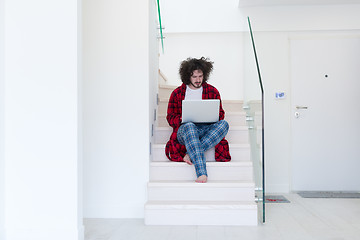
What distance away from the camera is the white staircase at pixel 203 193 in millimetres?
2727

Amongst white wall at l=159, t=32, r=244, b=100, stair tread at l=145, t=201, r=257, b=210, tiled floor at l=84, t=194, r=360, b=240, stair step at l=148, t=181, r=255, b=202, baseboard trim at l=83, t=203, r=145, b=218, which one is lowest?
tiled floor at l=84, t=194, r=360, b=240

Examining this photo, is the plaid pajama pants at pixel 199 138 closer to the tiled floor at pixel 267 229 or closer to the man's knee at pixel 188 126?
the man's knee at pixel 188 126

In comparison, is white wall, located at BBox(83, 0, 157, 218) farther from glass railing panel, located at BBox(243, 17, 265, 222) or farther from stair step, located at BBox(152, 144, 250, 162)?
glass railing panel, located at BBox(243, 17, 265, 222)

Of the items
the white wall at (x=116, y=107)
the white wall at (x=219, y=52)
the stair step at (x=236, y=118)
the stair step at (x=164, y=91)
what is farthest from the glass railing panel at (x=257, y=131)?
the white wall at (x=219, y=52)

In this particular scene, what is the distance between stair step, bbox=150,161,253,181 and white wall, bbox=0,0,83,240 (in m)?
0.94

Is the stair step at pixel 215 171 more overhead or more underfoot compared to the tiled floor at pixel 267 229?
more overhead

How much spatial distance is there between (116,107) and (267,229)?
57.2 inches

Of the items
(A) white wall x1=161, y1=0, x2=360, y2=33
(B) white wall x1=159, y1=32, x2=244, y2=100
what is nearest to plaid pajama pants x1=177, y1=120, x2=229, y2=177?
(A) white wall x1=161, y1=0, x2=360, y2=33

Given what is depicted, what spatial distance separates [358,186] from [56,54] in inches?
144

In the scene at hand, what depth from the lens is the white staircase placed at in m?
2.73

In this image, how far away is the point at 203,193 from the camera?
Result: 288cm

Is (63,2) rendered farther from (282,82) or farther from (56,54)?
(282,82)

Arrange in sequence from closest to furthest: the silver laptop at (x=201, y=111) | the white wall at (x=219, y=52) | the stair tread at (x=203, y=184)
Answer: the stair tread at (x=203, y=184) → the silver laptop at (x=201, y=111) → the white wall at (x=219, y=52)

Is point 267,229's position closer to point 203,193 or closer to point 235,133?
point 203,193
